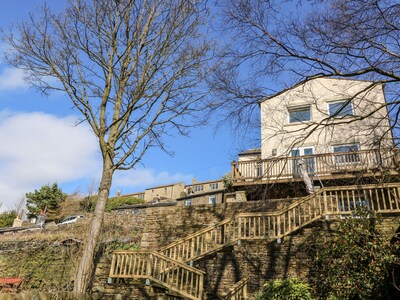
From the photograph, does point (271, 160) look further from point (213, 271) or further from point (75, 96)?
point (75, 96)

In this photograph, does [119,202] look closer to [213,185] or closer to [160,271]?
[213,185]

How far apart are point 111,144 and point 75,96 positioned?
2.06 m

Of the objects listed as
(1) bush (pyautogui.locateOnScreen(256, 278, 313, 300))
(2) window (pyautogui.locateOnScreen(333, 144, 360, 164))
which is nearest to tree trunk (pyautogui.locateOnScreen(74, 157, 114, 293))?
(1) bush (pyautogui.locateOnScreen(256, 278, 313, 300))

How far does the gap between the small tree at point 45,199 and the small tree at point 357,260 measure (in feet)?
93.9

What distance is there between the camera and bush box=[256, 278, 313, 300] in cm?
778

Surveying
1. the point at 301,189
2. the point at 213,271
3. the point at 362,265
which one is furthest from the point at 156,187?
the point at 362,265

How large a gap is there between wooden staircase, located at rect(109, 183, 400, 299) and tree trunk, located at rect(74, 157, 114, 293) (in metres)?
2.93

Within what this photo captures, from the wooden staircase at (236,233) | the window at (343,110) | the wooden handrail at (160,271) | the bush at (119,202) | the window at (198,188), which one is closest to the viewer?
the window at (343,110)

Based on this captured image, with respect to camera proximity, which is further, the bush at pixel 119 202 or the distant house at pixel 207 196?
the distant house at pixel 207 196

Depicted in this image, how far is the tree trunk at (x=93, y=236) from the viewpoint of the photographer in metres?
7.61

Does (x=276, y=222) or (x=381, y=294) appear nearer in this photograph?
(x=381, y=294)

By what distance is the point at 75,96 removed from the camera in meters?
9.75

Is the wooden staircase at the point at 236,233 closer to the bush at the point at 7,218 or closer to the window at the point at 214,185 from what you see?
the bush at the point at 7,218

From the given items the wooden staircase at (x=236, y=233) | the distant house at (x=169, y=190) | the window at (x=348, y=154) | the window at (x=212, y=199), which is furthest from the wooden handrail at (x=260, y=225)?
the distant house at (x=169, y=190)
